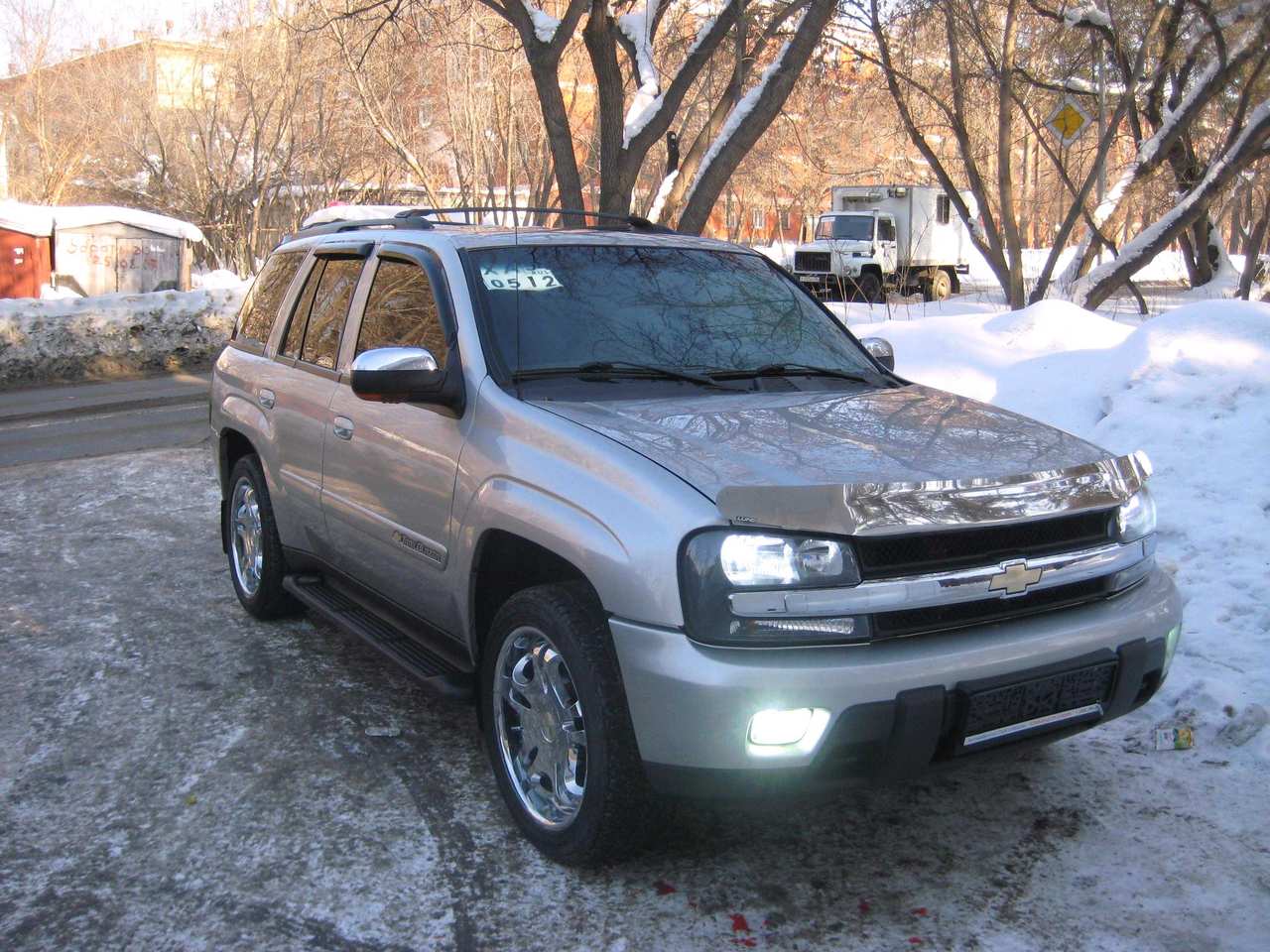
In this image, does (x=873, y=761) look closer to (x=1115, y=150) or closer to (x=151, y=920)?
(x=151, y=920)

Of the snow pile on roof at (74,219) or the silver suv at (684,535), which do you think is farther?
the snow pile on roof at (74,219)

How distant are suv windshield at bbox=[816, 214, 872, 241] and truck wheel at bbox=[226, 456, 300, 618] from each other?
85.5 ft

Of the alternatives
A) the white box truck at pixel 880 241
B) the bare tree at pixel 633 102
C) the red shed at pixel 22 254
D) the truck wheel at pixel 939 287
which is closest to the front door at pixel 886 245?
the white box truck at pixel 880 241

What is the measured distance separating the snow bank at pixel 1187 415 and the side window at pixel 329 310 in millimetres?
3413

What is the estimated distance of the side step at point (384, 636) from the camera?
13.2ft

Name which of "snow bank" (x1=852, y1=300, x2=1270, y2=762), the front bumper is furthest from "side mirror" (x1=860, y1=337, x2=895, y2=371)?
the front bumper

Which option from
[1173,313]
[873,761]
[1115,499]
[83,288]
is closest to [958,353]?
[1173,313]

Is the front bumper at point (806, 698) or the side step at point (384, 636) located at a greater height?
the front bumper at point (806, 698)

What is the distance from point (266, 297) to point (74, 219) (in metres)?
19.5

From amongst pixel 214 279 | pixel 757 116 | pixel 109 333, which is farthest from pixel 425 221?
pixel 214 279

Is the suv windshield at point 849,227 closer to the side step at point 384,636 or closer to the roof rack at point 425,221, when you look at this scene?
the roof rack at point 425,221

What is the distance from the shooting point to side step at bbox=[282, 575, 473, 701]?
13.2 ft

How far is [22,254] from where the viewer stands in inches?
861

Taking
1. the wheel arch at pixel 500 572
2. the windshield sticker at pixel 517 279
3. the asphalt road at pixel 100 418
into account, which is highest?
the windshield sticker at pixel 517 279
